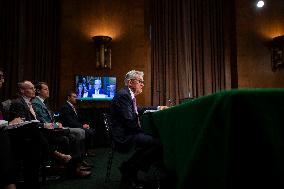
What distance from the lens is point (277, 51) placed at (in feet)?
24.7

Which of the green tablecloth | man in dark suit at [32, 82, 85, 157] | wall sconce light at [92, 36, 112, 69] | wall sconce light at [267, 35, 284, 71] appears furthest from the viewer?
wall sconce light at [267, 35, 284, 71]

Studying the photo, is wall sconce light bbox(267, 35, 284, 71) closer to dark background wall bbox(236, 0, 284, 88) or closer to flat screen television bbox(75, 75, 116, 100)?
dark background wall bbox(236, 0, 284, 88)

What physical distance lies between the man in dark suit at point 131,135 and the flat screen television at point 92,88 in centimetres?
335

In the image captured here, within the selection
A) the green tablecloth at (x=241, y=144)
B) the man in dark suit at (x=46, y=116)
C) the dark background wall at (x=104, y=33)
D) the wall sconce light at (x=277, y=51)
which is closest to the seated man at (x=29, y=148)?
the man in dark suit at (x=46, y=116)

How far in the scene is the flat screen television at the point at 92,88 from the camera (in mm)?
6609

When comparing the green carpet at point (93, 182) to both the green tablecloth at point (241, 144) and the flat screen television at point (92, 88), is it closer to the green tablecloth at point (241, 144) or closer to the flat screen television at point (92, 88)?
the green tablecloth at point (241, 144)

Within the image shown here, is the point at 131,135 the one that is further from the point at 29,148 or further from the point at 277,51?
the point at 277,51

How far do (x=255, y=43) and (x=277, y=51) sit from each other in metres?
0.55

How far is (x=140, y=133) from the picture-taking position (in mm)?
2939

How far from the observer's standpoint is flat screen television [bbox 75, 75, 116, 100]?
21.7ft

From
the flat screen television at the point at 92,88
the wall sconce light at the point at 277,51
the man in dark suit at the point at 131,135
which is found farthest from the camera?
the wall sconce light at the point at 277,51

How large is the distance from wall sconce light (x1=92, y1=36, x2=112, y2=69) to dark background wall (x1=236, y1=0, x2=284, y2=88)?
3.12 metres

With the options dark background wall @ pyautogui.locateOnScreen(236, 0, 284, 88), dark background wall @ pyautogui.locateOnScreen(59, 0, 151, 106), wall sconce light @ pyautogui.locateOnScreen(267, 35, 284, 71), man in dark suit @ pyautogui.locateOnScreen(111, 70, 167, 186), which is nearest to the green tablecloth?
man in dark suit @ pyautogui.locateOnScreen(111, 70, 167, 186)

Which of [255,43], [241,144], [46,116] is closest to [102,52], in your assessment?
[46,116]
